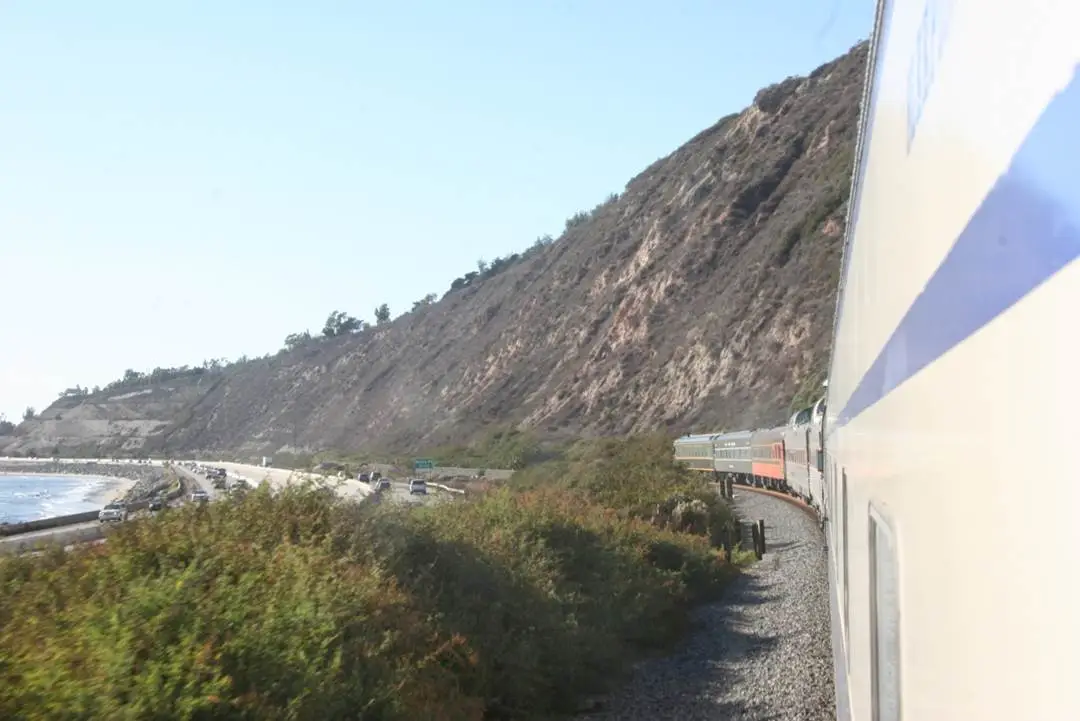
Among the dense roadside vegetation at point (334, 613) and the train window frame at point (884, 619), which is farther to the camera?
the dense roadside vegetation at point (334, 613)

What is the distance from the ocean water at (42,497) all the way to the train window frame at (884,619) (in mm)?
65453

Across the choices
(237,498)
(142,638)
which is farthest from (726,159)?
(142,638)

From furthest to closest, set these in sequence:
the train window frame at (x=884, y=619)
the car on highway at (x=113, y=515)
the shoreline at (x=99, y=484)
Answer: the shoreline at (x=99, y=484) < the car on highway at (x=113, y=515) < the train window frame at (x=884, y=619)

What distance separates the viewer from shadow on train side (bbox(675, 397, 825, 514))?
2166cm

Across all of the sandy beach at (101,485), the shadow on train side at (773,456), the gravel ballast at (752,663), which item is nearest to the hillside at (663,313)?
the shadow on train side at (773,456)

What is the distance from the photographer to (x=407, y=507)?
17.5 metres

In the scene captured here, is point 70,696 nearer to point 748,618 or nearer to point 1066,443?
point 1066,443

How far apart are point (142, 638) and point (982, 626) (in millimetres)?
7176

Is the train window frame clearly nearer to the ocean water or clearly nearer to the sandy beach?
the ocean water

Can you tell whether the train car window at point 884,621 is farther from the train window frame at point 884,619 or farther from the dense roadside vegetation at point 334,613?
the dense roadside vegetation at point 334,613

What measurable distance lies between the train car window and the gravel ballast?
9170mm

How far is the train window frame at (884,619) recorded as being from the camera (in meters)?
2.78

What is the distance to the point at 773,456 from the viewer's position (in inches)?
1442

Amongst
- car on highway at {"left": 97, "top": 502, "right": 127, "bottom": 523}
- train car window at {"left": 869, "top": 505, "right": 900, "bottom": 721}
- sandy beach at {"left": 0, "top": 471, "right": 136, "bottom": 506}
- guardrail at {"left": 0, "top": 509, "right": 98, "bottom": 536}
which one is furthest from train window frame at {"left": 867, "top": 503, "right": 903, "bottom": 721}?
sandy beach at {"left": 0, "top": 471, "right": 136, "bottom": 506}
